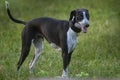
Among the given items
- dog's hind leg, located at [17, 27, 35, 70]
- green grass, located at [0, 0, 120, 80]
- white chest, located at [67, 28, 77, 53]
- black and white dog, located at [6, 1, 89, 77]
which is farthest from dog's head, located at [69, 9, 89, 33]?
dog's hind leg, located at [17, 27, 35, 70]

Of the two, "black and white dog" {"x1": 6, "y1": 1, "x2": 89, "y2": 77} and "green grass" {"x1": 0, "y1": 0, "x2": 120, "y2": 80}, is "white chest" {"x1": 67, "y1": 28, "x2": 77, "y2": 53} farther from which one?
"green grass" {"x1": 0, "y1": 0, "x2": 120, "y2": 80}

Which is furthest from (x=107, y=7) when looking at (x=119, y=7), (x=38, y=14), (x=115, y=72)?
(x=115, y=72)

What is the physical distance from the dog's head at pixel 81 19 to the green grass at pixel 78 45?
763mm

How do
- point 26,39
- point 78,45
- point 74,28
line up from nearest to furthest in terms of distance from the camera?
point 74,28 → point 26,39 → point 78,45

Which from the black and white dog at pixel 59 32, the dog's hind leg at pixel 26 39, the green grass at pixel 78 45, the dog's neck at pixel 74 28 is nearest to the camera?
the black and white dog at pixel 59 32

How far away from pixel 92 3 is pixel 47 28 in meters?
11.6

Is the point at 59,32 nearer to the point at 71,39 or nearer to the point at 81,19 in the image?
the point at 71,39

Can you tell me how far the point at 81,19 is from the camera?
9.77 metres

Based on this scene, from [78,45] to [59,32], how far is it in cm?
496

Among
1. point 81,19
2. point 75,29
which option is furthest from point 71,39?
point 81,19

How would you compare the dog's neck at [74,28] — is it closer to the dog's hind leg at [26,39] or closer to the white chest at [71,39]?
the white chest at [71,39]

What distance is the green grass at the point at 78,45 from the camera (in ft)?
34.8

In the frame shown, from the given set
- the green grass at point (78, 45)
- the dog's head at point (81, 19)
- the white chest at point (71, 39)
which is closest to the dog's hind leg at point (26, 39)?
the green grass at point (78, 45)

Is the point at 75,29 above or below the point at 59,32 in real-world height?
above
